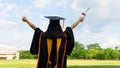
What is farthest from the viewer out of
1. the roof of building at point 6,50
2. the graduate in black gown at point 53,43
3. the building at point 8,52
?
the roof of building at point 6,50

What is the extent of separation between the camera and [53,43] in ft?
20.9

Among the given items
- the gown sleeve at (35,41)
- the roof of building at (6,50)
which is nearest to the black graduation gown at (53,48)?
the gown sleeve at (35,41)

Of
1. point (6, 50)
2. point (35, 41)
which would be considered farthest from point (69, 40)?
point (6, 50)

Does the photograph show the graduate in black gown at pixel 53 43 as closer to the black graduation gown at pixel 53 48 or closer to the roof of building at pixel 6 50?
the black graduation gown at pixel 53 48

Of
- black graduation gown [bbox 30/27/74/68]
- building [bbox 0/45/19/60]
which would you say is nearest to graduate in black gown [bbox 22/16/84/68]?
black graduation gown [bbox 30/27/74/68]

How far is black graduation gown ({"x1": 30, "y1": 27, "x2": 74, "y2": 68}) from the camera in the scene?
6.39m

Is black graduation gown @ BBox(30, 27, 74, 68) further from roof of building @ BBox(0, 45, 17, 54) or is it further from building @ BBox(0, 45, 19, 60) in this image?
roof of building @ BBox(0, 45, 17, 54)

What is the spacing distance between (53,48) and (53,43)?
81 millimetres

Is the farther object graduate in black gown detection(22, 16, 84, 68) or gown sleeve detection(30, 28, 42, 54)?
gown sleeve detection(30, 28, 42, 54)

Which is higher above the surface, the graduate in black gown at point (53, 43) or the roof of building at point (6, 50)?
the roof of building at point (6, 50)

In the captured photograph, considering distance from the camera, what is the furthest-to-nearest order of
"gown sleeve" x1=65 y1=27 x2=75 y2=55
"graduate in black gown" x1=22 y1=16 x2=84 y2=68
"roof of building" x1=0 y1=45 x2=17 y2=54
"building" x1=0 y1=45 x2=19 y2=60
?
1. "roof of building" x1=0 y1=45 x2=17 y2=54
2. "building" x1=0 y1=45 x2=19 y2=60
3. "gown sleeve" x1=65 y1=27 x2=75 y2=55
4. "graduate in black gown" x1=22 y1=16 x2=84 y2=68

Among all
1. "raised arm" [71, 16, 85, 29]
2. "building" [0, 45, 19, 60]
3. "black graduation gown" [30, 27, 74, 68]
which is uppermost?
"building" [0, 45, 19, 60]

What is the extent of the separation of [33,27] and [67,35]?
0.52m

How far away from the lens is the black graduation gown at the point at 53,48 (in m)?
6.39
